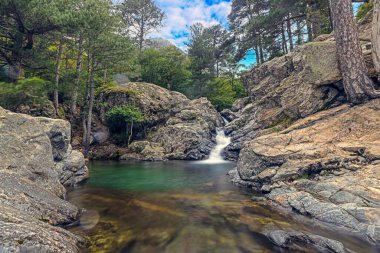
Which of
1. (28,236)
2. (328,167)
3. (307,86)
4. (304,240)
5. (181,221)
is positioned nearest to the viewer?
(28,236)

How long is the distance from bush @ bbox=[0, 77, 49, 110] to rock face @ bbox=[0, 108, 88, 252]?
494 cm

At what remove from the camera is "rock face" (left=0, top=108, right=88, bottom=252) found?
4207 mm

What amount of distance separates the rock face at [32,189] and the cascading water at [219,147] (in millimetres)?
12900

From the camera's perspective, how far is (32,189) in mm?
6605

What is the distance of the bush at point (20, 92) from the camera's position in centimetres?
1424

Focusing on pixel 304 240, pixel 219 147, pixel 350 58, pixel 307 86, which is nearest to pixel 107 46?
pixel 219 147

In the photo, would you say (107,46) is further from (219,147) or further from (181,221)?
(181,221)

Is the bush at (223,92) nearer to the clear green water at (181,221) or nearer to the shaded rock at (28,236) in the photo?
the clear green water at (181,221)

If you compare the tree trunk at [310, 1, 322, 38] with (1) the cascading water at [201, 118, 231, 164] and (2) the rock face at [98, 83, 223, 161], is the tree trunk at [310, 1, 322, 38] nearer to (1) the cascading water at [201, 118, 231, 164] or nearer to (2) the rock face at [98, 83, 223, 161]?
(1) the cascading water at [201, 118, 231, 164]

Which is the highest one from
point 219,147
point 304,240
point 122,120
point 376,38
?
point 376,38

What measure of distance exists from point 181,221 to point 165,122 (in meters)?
20.6

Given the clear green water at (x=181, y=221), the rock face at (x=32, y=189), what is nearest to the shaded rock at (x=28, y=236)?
the rock face at (x=32, y=189)

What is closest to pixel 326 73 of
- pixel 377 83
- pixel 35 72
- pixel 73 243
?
Answer: pixel 377 83

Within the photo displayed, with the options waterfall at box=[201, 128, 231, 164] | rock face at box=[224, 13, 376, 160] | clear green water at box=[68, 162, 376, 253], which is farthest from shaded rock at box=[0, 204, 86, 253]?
waterfall at box=[201, 128, 231, 164]
